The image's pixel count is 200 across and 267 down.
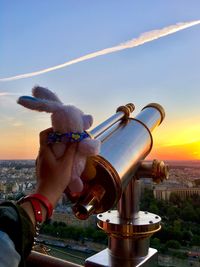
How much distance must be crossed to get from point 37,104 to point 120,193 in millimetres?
208

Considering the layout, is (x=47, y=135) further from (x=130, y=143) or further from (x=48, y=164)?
(x=130, y=143)

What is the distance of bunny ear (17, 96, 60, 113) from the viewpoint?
42 cm

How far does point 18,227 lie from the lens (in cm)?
35

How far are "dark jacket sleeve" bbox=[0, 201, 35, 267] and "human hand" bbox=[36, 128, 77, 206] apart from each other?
0.04 meters

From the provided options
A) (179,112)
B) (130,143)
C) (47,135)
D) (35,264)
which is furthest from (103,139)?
(179,112)

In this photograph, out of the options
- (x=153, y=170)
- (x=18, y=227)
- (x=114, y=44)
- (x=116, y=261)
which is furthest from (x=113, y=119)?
(x=114, y=44)

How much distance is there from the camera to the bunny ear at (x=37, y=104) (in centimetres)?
42

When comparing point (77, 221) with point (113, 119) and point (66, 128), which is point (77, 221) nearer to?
point (113, 119)

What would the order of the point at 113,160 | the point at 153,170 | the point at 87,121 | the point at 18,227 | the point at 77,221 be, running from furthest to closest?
1. the point at 77,221
2. the point at 153,170
3. the point at 113,160
4. the point at 87,121
5. the point at 18,227

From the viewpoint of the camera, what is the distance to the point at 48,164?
1.33ft

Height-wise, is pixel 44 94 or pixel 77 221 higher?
pixel 44 94

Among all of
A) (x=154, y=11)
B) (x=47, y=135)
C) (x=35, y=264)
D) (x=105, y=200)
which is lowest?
(x=35, y=264)

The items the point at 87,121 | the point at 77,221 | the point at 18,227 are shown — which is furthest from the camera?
the point at 77,221

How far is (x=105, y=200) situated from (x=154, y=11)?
156 centimetres
